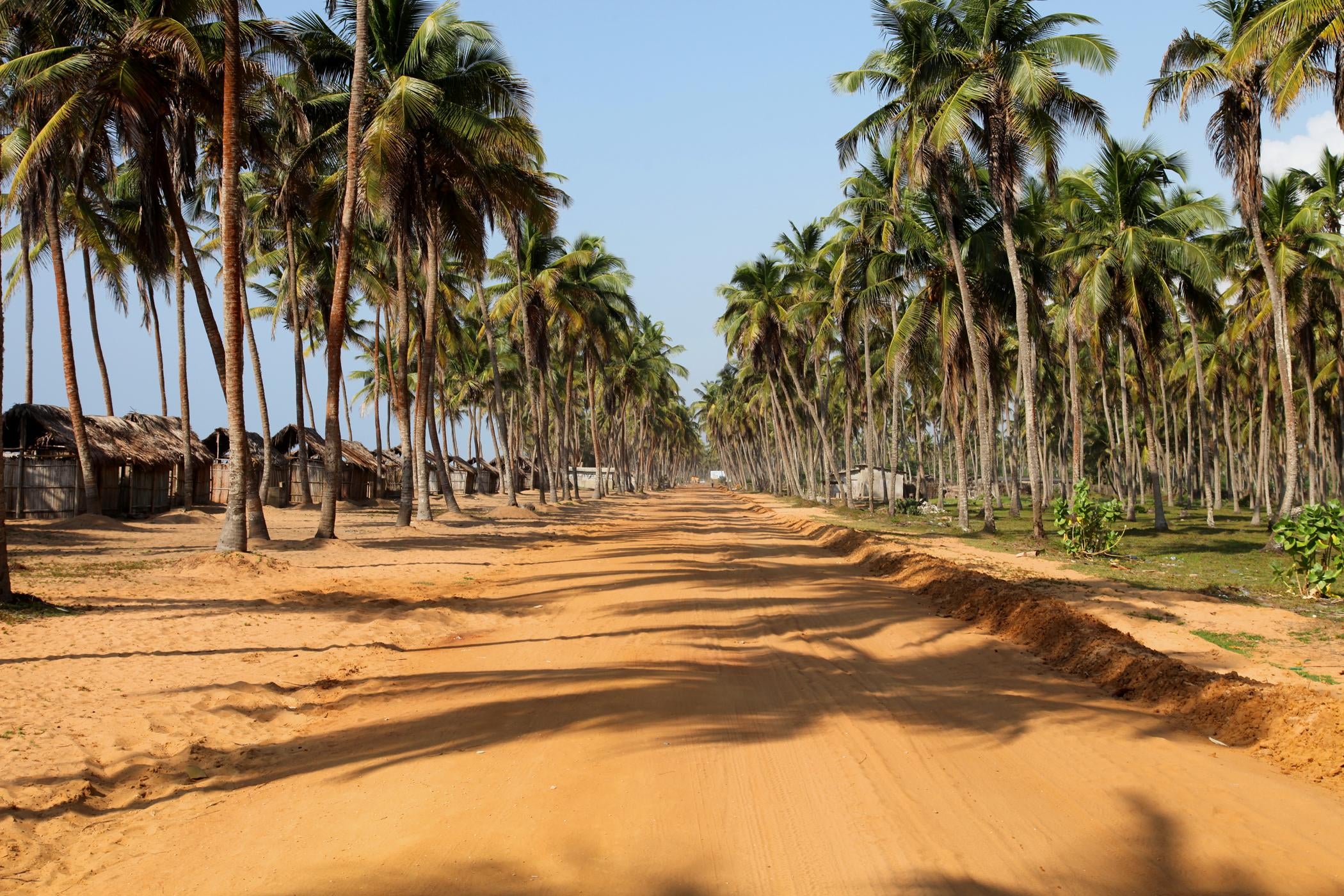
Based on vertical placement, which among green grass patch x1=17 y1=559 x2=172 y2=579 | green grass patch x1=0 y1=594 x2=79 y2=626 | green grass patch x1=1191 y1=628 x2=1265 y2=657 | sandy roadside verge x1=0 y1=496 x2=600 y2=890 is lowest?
green grass patch x1=1191 y1=628 x2=1265 y2=657

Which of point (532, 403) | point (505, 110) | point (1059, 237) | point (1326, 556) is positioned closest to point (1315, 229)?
point (1059, 237)

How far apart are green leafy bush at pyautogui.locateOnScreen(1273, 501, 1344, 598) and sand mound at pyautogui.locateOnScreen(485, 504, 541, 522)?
22854 mm

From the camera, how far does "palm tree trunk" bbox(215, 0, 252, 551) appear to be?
14.5m

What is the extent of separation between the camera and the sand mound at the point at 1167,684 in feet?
18.2

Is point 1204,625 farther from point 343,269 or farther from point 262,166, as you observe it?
point 262,166

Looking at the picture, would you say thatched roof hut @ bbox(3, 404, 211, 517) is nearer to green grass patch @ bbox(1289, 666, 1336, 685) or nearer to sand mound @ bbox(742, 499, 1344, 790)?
sand mound @ bbox(742, 499, 1344, 790)

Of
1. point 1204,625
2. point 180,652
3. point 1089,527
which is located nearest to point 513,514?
point 1089,527

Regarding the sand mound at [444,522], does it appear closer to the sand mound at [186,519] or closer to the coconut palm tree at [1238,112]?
the sand mound at [186,519]

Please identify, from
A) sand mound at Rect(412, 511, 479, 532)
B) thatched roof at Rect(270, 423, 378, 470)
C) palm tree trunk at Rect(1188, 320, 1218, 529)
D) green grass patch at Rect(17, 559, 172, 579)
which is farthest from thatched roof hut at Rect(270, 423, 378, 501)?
palm tree trunk at Rect(1188, 320, 1218, 529)

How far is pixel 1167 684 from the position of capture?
688 cm

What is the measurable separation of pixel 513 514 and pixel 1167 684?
27994 millimetres

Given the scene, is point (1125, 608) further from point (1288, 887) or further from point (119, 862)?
point (119, 862)

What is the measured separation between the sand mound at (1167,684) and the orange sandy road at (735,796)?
0.26 meters

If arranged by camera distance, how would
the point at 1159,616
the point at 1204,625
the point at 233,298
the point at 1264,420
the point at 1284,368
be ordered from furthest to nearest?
1. the point at 1264,420
2. the point at 1284,368
3. the point at 233,298
4. the point at 1159,616
5. the point at 1204,625
